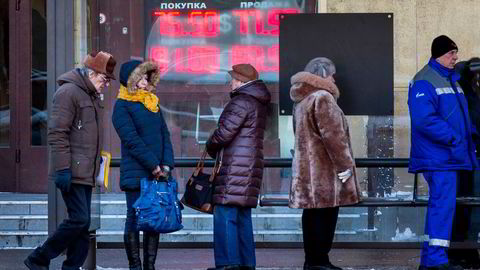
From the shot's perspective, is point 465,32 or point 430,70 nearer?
point 430,70

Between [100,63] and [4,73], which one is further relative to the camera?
[4,73]

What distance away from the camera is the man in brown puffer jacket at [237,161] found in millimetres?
7086

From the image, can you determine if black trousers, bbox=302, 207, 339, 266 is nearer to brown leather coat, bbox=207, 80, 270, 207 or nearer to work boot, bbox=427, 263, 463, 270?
brown leather coat, bbox=207, 80, 270, 207

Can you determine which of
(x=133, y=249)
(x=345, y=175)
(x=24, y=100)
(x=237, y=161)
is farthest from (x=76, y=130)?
(x=24, y=100)

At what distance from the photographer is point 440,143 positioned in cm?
714

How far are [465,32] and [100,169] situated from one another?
437 centimetres

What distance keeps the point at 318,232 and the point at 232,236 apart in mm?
684

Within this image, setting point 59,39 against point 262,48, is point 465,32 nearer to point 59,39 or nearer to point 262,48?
point 262,48

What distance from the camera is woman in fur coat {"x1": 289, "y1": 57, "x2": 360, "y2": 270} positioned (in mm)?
7141

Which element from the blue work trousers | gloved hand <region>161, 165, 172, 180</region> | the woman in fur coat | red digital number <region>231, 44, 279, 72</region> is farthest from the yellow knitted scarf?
red digital number <region>231, 44, 279, 72</region>

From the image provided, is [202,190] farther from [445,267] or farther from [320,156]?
[445,267]

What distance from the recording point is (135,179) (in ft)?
23.2

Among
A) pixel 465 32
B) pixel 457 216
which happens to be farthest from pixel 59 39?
pixel 465 32

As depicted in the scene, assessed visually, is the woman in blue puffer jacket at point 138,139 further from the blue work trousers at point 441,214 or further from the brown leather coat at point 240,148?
the blue work trousers at point 441,214
